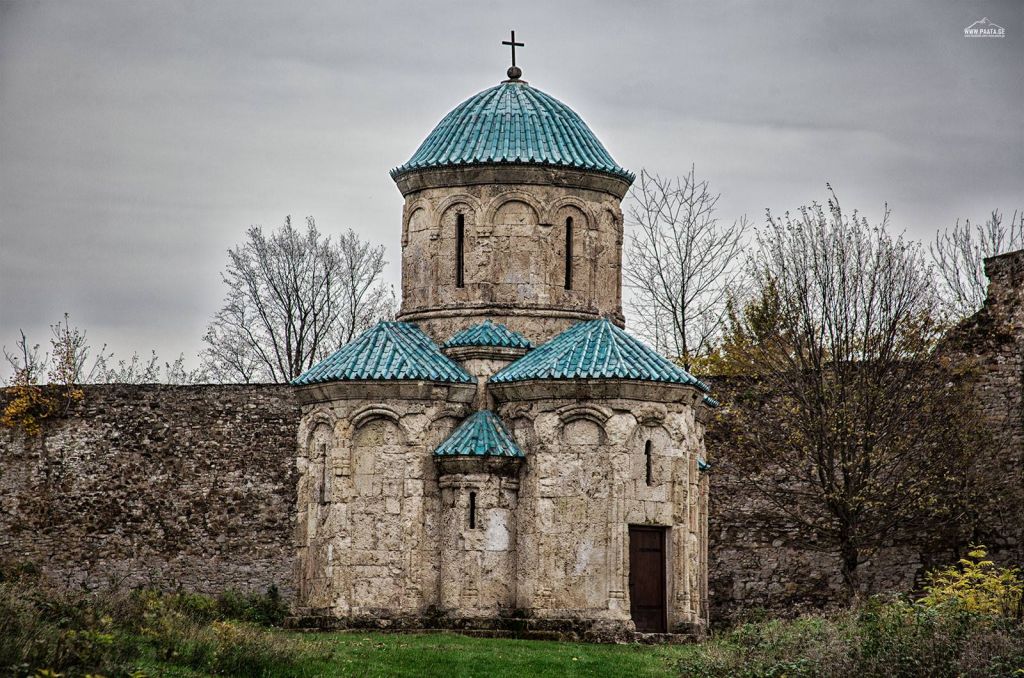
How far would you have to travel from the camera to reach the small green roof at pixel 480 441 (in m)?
22.3

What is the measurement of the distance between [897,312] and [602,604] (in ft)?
A: 22.0

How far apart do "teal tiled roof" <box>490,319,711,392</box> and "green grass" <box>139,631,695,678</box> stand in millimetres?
3559

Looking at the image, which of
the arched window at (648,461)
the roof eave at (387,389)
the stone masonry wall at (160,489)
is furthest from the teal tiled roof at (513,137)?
the stone masonry wall at (160,489)

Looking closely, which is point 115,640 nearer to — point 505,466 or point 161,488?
point 505,466

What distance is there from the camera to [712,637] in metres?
23.4

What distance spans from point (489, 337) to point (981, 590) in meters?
7.68

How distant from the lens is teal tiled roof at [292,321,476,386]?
2262 centimetres

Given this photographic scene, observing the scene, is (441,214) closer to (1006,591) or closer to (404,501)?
(404,501)

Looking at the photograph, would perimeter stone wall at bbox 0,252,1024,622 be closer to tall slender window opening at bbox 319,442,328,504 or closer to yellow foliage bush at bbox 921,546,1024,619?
tall slender window opening at bbox 319,442,328,504

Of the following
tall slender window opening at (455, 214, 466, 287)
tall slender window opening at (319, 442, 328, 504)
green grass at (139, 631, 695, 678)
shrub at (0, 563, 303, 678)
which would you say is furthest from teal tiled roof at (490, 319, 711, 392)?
shrub at (0, 563, 303, 678)

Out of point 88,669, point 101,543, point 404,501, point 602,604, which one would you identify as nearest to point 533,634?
point 602,604

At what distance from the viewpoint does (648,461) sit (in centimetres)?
2217

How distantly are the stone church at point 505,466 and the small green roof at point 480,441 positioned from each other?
0.03 m

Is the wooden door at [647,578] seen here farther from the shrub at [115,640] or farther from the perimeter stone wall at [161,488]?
the perimeter stone wall at [161,488]
